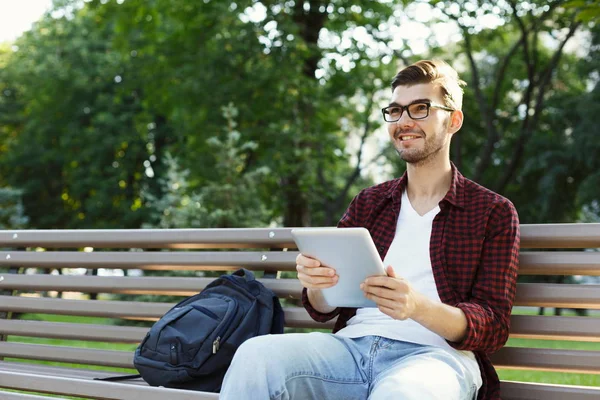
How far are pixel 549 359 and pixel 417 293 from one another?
2.08 ft

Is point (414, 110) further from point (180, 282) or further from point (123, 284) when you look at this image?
point (123, 284)

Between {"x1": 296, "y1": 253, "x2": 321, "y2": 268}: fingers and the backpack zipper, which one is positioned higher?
{"x1": 296, "y1": 253, "x2": 321, "y2": 268}: fingers

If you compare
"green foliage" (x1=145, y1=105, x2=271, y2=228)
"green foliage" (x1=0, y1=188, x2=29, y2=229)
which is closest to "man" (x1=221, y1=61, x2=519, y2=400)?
"green foliage" (x1=145, y1=105, x2=271, y2=228)

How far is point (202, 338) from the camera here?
296cm

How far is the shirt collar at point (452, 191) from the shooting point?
2.80 m

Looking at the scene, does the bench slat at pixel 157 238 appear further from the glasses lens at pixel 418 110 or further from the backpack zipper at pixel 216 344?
the glasses lens at pixel 418 110

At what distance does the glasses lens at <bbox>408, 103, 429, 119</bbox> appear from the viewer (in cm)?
286

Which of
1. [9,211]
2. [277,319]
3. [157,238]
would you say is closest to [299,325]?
[277,319]

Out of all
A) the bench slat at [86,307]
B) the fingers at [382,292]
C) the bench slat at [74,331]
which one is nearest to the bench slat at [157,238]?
the bench slat at [86,307]

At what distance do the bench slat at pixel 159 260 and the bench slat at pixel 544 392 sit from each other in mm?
993

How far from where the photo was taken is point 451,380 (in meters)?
2.38

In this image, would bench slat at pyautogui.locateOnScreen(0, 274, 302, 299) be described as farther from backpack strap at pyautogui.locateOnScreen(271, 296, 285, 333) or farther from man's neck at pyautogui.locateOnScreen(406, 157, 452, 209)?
man's neck at pyautogui.locateOnScreen(406, 157, 452, 209)

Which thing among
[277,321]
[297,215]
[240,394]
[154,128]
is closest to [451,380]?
[240,394]

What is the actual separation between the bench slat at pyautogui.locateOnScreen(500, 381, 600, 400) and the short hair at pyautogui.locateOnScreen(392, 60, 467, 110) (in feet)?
3.32
